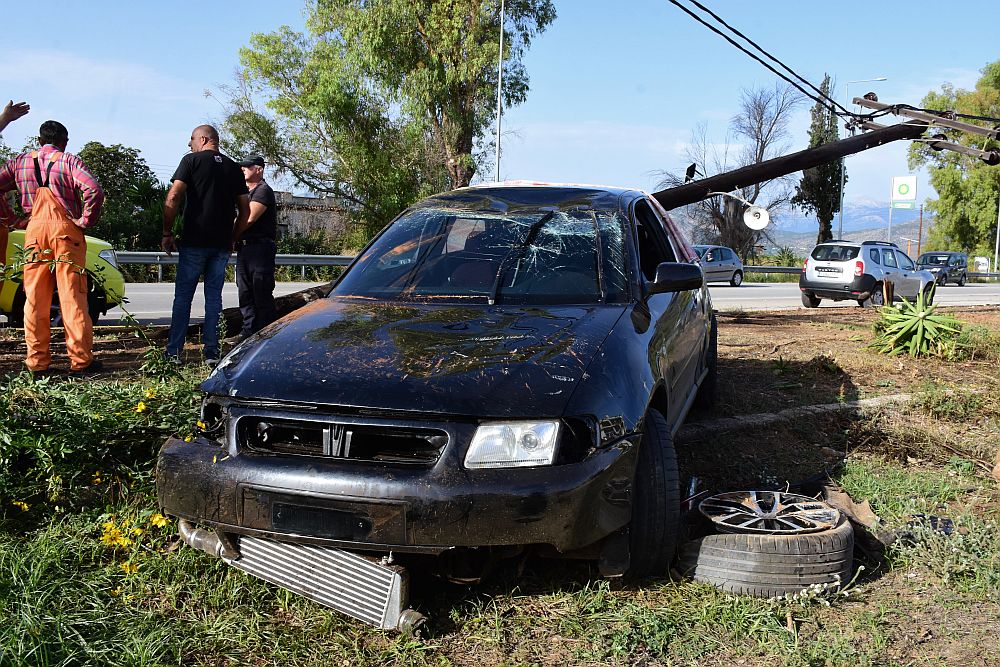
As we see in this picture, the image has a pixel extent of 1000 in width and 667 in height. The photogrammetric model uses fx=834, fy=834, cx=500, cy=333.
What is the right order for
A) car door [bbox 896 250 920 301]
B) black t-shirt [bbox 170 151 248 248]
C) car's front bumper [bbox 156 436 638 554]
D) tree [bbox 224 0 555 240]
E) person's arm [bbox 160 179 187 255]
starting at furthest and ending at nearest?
tree [bbox 224 0 555 240] → car door [bbox 896 250 920 301] → black t-shirt [bbox 170 151 248 248] → person's arm [bbox 160 179 187 255] → car's front bumper [bbox 156 436 638 554]

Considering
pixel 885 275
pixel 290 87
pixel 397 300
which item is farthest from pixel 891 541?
pixel 290 87

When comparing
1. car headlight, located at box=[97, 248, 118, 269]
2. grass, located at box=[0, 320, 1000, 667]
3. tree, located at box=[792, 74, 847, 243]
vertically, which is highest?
tree, located at box=[792, 74, 847, 243]

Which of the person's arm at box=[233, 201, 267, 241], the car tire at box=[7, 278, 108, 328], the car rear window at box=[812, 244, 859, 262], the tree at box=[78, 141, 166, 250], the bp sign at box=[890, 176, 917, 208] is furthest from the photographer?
the bp sign at box=[890, 176, 917, 208]

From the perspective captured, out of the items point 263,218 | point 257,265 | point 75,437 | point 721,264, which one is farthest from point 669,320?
point 721,264

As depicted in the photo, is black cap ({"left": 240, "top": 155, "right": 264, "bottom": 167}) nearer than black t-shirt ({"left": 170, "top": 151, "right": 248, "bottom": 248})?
No

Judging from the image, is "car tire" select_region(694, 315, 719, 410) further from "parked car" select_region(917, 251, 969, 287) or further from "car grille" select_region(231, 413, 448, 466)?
"parked car" select_region(917, 251, 969, 287)

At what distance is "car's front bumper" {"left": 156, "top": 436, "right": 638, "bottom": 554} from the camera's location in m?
2.58

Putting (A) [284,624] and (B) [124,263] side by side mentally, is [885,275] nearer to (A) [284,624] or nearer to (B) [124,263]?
(B) [124,263]

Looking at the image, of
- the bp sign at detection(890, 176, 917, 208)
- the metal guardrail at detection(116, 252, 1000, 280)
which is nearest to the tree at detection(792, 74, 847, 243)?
the bp sign at detection(890, 176, 917, 208)

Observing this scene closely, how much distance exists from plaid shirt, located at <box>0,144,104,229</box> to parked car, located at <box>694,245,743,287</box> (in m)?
28.8

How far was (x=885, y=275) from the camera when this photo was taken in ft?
65.4

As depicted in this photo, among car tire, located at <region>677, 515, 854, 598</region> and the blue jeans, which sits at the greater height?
the blue jeans

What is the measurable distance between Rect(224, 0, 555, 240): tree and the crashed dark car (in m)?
29.7

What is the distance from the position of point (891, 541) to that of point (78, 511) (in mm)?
3452
